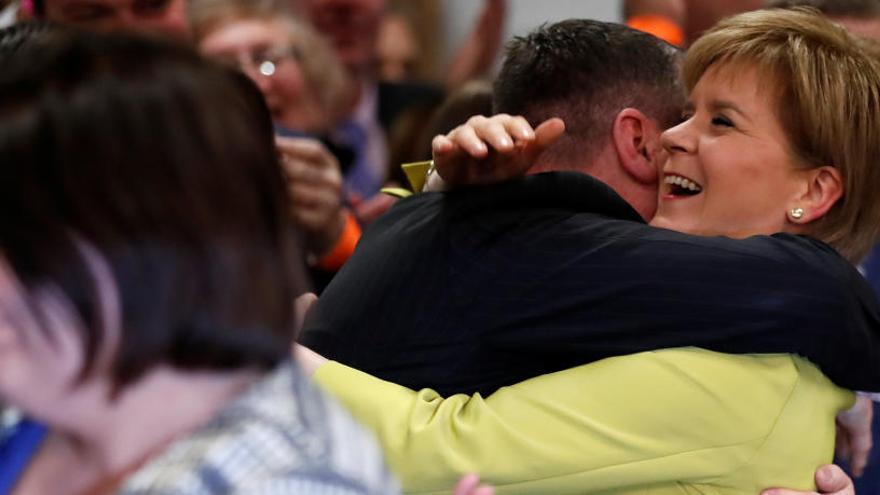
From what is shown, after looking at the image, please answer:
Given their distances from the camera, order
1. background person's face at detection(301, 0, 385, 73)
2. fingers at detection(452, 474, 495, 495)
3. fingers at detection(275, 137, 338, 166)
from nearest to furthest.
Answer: fingers at detection(452, 474, 495, 495), fingers at detection(275, 137, 338, 166), background person's face at detection(301, 0, 385, 73)

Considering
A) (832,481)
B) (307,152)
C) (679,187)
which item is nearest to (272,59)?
(307,152)

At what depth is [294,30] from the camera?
3.44 m

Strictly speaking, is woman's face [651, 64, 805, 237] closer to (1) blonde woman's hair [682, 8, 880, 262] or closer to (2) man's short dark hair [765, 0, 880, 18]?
(1) blonde woman's hair [682, 8, 880, 262]

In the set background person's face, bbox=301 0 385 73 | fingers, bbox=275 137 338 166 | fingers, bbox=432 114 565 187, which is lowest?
background person's face, bbox=301 0 385 73

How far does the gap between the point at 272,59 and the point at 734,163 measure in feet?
5.81

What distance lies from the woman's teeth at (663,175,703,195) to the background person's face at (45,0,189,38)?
4.39 feet

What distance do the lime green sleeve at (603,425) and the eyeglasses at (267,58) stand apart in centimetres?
186

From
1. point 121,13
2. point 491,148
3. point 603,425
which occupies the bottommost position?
point 121,13

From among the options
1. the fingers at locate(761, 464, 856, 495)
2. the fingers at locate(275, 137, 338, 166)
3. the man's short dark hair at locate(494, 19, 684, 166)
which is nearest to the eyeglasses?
the fingers at locate(275, 137, 338, 166)

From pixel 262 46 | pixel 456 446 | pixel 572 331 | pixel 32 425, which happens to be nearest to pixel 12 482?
pixel 32 425

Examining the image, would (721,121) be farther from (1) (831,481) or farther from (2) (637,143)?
(1) (831,481)

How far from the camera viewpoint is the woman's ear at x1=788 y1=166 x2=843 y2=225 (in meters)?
1.74

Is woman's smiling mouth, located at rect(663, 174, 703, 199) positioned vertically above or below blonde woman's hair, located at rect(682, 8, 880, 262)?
below

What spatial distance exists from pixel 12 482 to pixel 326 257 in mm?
1607
